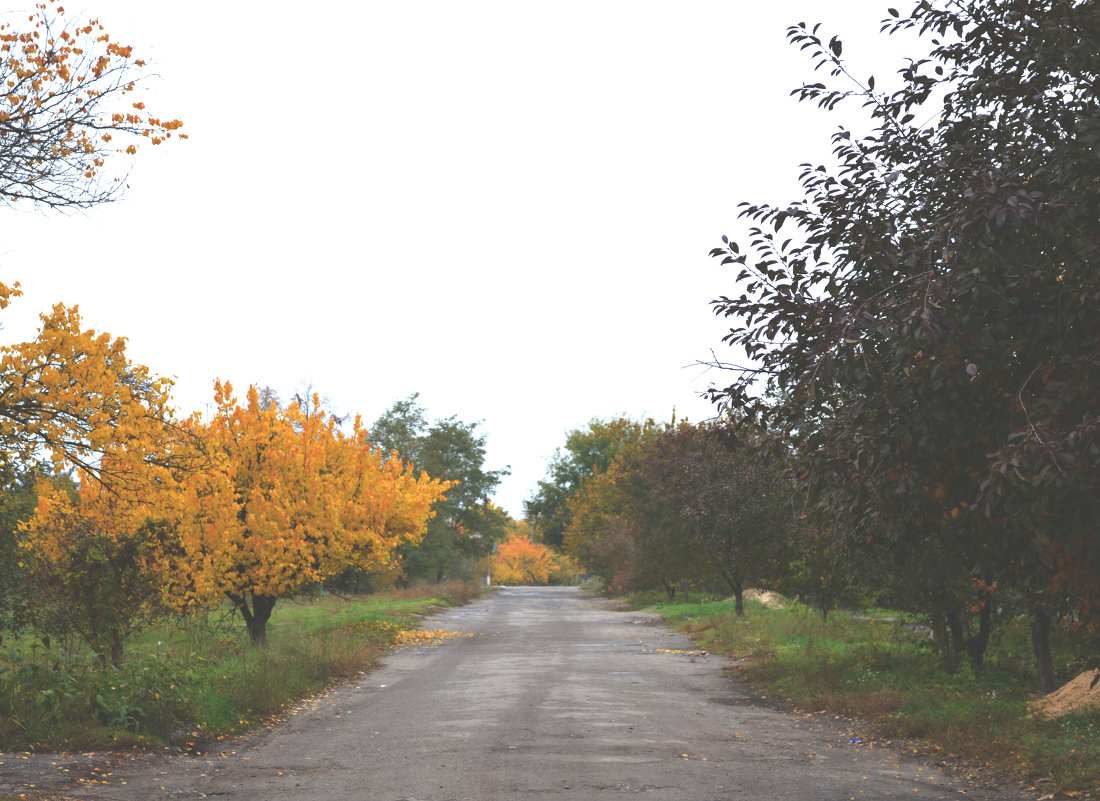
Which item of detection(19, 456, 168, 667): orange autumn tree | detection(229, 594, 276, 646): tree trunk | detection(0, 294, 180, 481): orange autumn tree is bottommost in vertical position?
detection(229, 594, 276, 646): tree trunk

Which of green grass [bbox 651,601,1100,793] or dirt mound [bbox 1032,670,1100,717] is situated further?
dirt mound [bbox 1032,670,1100,717]

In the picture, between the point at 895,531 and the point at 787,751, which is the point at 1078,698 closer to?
the point at 787,751

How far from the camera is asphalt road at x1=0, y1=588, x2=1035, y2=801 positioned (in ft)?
26.1

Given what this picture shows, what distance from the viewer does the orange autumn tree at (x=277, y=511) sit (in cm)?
1809

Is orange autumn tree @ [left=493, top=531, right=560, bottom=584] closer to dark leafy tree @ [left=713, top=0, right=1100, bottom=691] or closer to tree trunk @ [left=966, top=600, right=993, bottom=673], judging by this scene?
tree trunk @ [left=966, top=600, right=993, bottom=673]

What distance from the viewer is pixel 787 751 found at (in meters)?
9.92

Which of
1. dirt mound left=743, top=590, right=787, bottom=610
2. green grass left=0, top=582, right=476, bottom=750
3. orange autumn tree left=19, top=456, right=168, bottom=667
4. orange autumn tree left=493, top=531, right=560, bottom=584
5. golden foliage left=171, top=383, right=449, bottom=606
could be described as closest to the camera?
green grass left=0, top=582, right=476, bottom=750

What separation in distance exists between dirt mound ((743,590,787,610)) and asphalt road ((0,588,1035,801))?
17432mm

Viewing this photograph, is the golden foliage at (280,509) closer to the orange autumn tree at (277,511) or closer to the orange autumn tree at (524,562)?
the orange autumn tree at (277,511)

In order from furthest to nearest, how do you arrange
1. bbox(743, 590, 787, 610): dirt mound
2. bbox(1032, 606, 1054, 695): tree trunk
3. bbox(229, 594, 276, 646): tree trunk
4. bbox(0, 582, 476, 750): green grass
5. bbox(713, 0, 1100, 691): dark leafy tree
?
bbox(743, 590, 787, 610): dirt mound, bbox(229, 594, 276, 646): tree trunk, bbox(1032, 606, 1054, 695): tree trunk, bbox(0, 582, 476, 750): green grass, bbox(713, 0, 1100, 691): dark leafy tree

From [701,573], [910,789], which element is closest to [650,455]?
[701,573]

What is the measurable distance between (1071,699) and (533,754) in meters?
5.75

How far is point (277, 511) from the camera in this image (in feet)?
60.8

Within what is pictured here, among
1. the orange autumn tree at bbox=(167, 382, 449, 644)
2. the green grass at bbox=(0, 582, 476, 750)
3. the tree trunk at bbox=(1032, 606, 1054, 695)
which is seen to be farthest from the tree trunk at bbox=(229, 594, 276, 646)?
the tree trunk at bbox=(1032, 606, 1054, 695)
